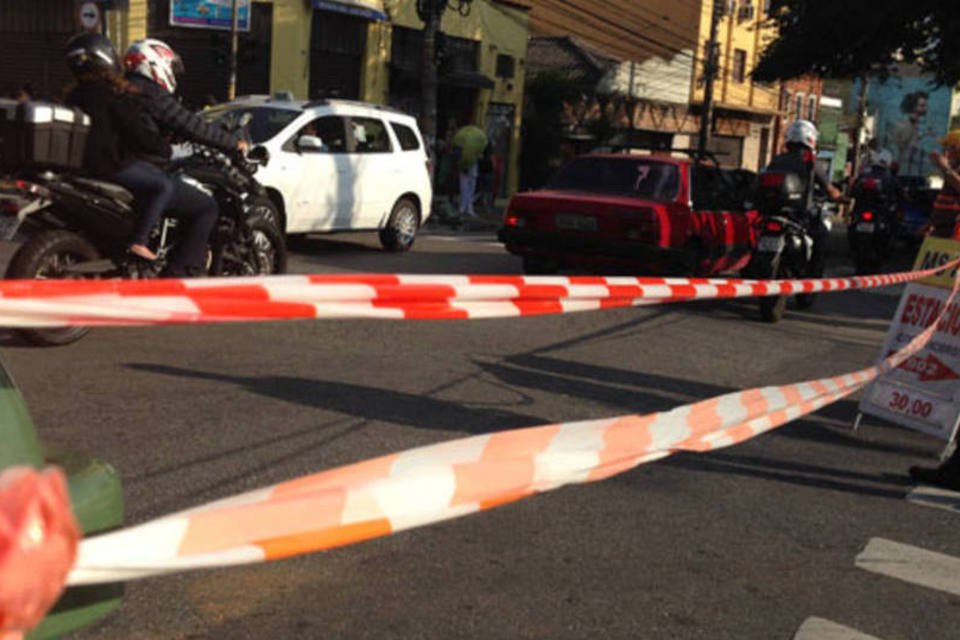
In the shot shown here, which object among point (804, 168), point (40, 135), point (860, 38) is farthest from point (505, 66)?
point (40, 135)

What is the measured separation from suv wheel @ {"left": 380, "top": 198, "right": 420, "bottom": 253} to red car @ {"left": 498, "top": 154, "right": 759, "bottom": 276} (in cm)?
266

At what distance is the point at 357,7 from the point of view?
91.9 feet

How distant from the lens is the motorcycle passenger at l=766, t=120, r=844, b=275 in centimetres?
1172

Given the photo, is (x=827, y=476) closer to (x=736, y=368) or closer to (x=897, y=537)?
(x=897, y=537)

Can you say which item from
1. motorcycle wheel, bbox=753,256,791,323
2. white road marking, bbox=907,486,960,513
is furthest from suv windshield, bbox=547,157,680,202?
white road marking, bbox=907,486,960,513

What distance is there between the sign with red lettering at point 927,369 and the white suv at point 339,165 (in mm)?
7799

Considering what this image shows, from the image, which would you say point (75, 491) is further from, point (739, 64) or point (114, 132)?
point (739, 64)

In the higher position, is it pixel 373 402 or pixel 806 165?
pixel 806 165

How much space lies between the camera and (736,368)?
854cm

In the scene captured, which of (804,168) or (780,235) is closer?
(780,235)

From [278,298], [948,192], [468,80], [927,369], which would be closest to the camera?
[278,298]

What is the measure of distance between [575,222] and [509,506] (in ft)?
24.6

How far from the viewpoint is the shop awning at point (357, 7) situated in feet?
88.9

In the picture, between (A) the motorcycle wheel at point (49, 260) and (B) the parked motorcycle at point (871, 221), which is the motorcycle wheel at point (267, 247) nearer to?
(A) the motorcycle wheel at point (49, 260)
